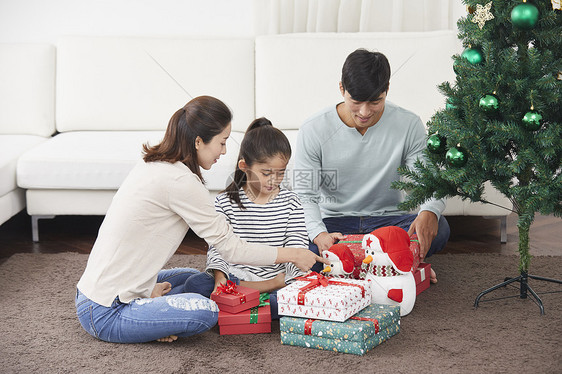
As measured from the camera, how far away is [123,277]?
1.91m

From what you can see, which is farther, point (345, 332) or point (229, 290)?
point (229, 290)

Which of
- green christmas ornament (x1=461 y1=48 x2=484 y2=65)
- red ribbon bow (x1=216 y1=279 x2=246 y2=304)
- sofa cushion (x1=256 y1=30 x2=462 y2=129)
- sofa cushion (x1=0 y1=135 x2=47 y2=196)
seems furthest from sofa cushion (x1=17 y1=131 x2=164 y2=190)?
green christmas ornament (x1=461 y1=48 x2=484 y2=65)

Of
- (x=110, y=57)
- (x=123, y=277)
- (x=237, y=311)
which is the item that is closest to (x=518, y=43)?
(x=237, y=311)

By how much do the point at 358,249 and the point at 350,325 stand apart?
0.43m

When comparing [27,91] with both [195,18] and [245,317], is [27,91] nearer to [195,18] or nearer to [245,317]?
[195,18]

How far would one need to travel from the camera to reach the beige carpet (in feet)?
5.82

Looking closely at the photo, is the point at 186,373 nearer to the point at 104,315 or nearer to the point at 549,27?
the point at 104,315

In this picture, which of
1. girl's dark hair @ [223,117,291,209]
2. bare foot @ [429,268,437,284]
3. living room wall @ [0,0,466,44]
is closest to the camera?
girl's dark hair @ [223,117,291,209]

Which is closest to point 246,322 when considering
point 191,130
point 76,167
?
point 191,130

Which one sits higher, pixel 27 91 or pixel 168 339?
pixel 27 91

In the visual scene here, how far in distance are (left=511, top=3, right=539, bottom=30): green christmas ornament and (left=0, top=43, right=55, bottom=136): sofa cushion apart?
248cm

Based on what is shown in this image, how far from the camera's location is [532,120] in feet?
6.25

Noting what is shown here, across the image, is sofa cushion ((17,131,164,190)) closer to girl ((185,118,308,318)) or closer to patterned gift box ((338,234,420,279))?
girl ((185,118,308,318))

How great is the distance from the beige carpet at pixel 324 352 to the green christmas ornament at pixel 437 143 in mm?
514
